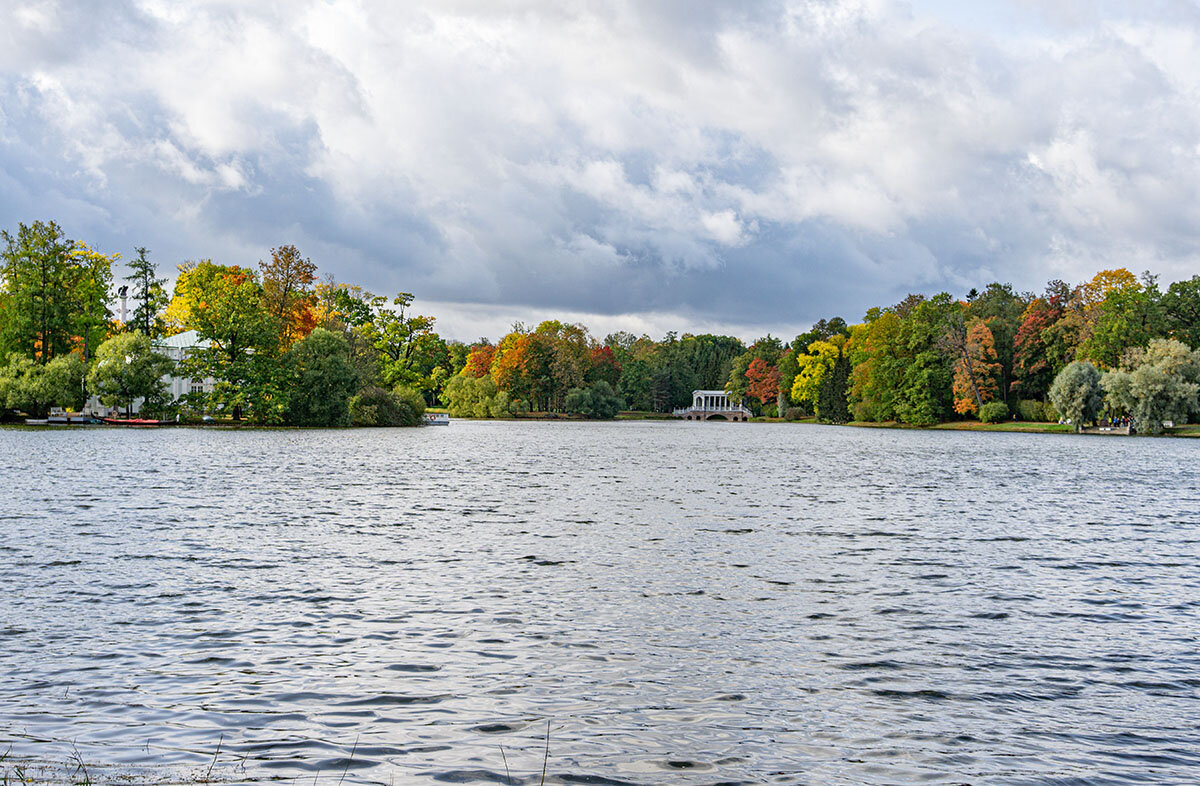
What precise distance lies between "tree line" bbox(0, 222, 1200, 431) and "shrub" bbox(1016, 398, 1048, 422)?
284 millimetres

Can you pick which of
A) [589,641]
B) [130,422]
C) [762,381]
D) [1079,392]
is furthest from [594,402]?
[589,641]

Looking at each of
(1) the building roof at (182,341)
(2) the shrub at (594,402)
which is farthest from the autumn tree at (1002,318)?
(1) the building roof at (182,341)

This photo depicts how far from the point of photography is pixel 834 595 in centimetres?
1531

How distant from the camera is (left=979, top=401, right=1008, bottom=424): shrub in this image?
370ft

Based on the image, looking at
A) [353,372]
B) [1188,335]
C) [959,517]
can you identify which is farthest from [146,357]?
[1188,335]

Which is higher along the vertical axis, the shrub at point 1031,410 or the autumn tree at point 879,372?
the autumn tree at point 879,372

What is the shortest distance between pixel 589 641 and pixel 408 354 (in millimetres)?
93784

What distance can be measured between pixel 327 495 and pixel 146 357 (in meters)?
53.5

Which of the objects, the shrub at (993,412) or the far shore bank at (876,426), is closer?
the far shore bank at (876,426)

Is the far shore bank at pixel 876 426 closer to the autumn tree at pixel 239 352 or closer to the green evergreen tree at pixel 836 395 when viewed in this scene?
the autumn tree at pixel 239 352

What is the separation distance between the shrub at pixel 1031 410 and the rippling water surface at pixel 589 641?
90476 mm

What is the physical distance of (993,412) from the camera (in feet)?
370

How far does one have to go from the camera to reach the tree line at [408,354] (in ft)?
248

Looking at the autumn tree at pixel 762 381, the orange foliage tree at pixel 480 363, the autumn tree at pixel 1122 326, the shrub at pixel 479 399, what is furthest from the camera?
the autumn tree at pixel 762 381
